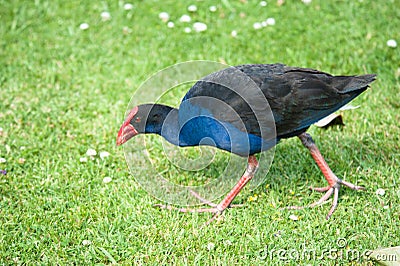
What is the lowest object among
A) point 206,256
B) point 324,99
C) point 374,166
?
point 374,166

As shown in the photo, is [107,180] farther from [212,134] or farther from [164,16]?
[164,16]

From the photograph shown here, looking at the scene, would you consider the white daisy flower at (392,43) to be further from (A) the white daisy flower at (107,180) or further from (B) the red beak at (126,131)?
(A) the white daisy flower at (107,180)

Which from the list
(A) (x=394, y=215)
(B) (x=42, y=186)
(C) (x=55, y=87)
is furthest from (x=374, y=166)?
(C) (x=55, y=87)

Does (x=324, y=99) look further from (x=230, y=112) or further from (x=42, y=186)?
(x=42, y=186)

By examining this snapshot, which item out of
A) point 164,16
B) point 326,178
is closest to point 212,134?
point 326,178

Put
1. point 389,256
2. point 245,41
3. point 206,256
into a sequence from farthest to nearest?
point 245,41
point 206,256
point 389,256

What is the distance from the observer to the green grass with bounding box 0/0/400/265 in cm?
359

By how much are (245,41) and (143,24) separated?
1232 millimetres

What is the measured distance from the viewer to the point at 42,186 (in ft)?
13.6

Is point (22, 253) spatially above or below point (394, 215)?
above

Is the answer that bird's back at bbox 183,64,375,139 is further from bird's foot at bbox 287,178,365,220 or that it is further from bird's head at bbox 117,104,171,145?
bird's foot at bbox 287,178,365,220

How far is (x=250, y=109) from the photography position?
372 cm

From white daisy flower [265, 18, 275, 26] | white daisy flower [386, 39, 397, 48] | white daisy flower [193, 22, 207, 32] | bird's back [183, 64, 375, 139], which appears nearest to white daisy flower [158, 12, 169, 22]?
white daisy flower [193, 22, 207, 32]

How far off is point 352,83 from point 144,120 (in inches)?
59.3
